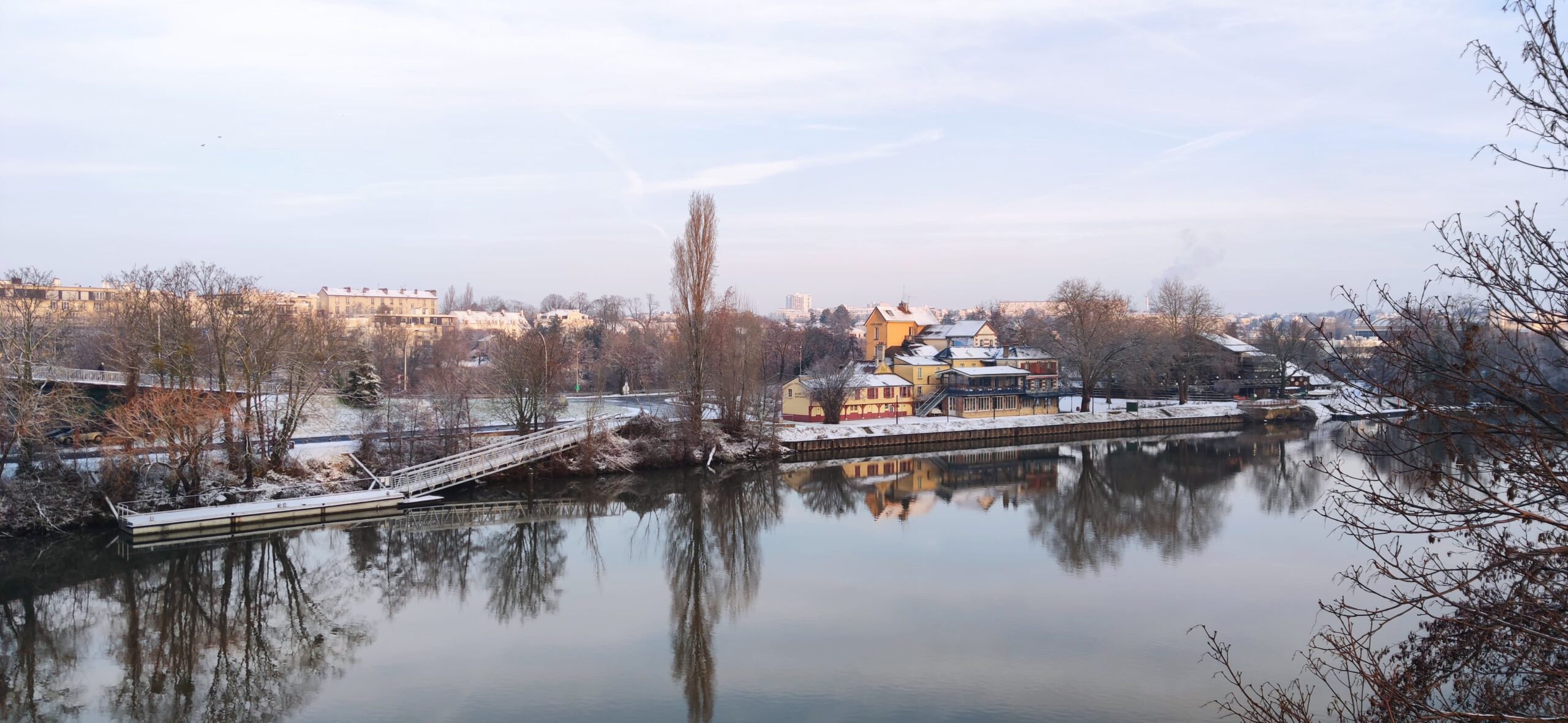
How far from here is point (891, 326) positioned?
5125 centimetres

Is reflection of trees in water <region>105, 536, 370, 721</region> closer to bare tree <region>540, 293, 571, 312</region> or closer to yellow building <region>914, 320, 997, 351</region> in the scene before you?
yellow building <region>914, 320, 997, 351</region>

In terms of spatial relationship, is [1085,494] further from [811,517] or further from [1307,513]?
[811,517]

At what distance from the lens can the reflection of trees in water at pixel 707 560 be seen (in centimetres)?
1262

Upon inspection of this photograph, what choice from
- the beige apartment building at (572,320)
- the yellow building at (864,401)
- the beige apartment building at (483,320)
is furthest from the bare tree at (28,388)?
the beige apartment building at (483,320)

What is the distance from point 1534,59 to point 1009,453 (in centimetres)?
3134

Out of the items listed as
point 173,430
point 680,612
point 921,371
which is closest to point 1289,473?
point 921,371

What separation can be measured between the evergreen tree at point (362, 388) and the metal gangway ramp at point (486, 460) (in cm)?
A: 876

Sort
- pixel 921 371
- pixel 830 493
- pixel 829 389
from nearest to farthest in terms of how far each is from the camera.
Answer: pixel 830 493 < pixel 829 389 < pixel 921 371

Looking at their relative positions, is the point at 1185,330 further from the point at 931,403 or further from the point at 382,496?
the point at 382,496

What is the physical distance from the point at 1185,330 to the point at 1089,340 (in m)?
15.2

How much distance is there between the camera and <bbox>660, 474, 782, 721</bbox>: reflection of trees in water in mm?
12617

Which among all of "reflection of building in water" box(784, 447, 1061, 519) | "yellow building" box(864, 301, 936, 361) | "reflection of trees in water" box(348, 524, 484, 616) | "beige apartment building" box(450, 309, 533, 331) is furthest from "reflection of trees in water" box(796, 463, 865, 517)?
"beige apartment building" box(450, 309, 533, 331)

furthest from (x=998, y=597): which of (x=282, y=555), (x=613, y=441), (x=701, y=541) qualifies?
(x=613, y=441)

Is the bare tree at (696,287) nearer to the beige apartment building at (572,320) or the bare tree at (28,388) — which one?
the bare tree at (28,388)
